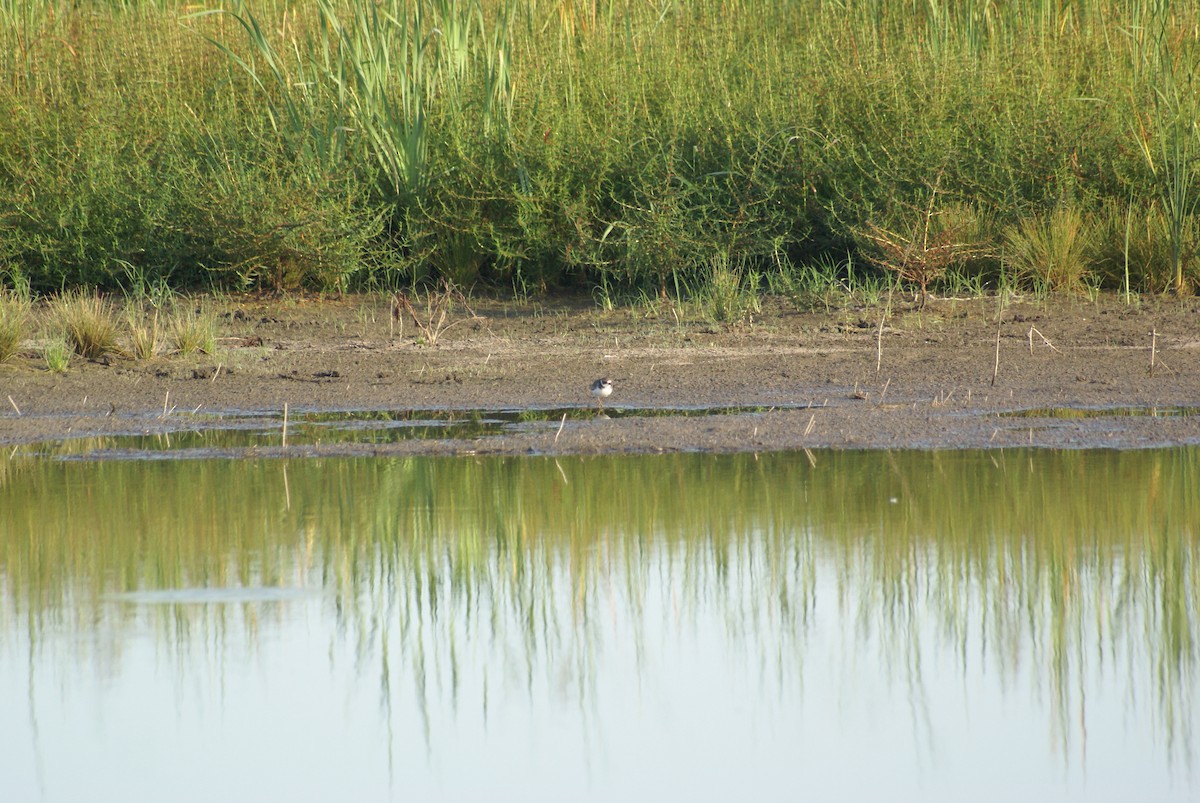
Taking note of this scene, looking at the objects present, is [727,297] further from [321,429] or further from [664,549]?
[664,549]

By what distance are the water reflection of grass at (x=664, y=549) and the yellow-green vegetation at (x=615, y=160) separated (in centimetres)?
354

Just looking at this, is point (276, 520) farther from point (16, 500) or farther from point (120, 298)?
point (120, 298)

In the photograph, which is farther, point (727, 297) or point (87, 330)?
point (727, 297)

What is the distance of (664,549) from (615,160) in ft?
17.1

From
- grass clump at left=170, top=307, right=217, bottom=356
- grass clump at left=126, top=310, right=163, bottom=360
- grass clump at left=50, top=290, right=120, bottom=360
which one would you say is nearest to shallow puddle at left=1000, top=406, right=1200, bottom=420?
grass clump at left=170, top=307, right=217, bottom=356

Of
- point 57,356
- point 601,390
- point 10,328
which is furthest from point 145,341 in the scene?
point 601,390

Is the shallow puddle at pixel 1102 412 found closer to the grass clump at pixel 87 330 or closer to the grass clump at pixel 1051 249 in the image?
the grass clump at pixel 1051 249

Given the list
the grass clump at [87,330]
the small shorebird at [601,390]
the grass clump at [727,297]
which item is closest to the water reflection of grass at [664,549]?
the small shorebird at [601,390]

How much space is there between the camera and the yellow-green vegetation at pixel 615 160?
29.1ft

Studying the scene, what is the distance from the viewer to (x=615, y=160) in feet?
30.0

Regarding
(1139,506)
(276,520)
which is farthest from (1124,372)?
(276,520)

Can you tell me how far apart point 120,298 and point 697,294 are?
11.3 feet

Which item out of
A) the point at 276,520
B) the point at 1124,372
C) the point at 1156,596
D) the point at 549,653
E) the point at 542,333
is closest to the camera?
the point at 549,653

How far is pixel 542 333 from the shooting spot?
8461 millimetres
